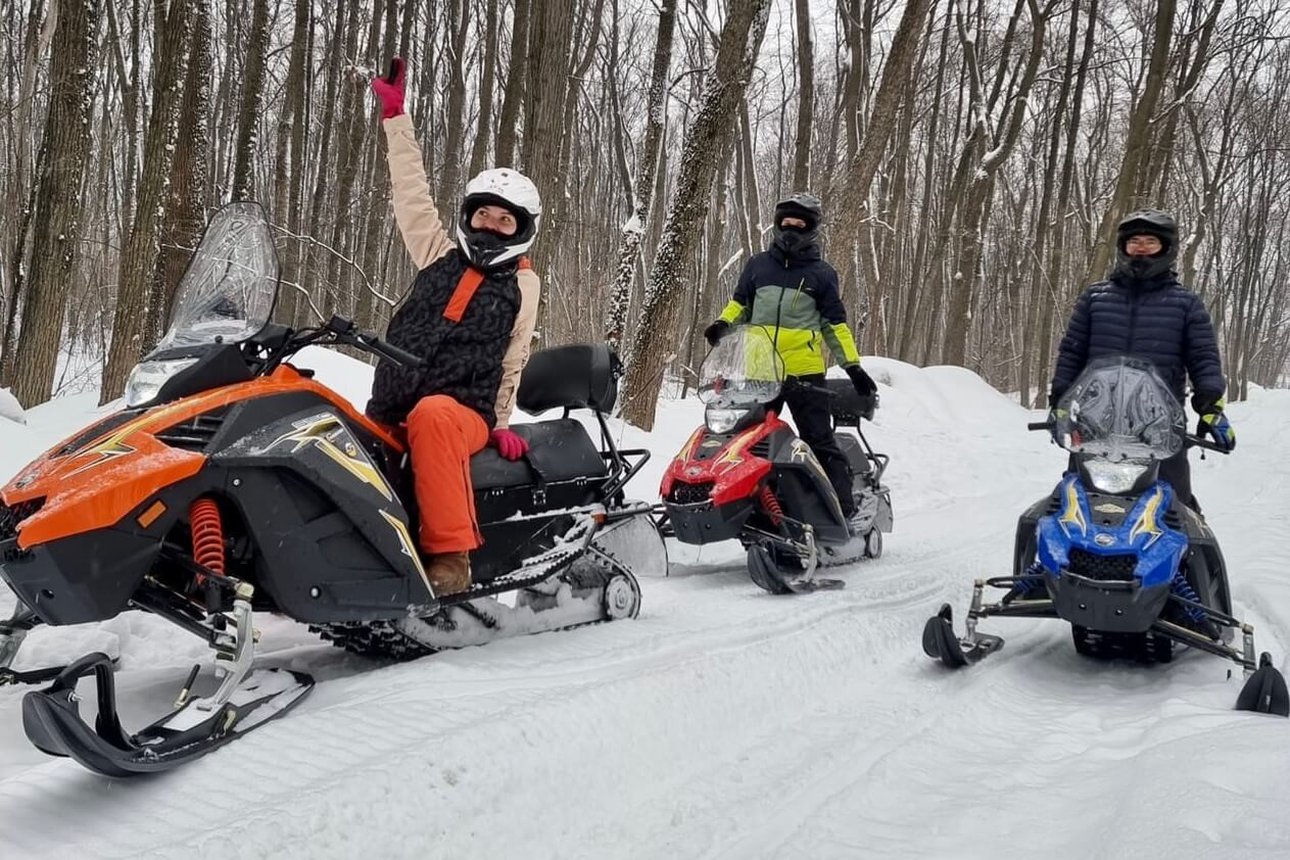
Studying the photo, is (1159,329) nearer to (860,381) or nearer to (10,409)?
(860,381)

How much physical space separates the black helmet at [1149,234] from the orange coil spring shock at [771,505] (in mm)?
2229

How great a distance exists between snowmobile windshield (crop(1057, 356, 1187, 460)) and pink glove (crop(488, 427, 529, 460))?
2459 millimetres

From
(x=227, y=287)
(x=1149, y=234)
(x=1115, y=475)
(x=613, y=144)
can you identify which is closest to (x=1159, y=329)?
(x=1149, y=234)

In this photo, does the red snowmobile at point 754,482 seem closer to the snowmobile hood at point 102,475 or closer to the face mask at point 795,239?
the face mask at point 795,239

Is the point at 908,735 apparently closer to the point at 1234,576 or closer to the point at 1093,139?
the point at 1234,576

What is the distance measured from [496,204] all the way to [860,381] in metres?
3.12

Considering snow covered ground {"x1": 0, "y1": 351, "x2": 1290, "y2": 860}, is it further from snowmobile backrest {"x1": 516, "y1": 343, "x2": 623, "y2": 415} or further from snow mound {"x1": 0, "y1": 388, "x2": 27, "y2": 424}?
snow mound {"x1": 0, "y1": 388, "x2": 27, "y2": 424}

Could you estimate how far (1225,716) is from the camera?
330 cm

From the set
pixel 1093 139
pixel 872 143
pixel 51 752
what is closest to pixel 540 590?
pixel 51 752

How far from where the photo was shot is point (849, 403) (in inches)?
260

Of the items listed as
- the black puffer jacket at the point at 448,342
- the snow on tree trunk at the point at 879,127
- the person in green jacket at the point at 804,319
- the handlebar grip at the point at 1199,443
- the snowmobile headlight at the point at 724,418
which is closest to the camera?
the black puffer jacket at the point at 448,342

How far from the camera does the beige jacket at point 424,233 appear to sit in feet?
12.9

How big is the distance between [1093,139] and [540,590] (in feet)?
99.6

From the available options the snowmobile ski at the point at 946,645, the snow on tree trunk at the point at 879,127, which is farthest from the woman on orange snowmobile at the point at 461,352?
the snow on tree trunk at the point at 879,127
